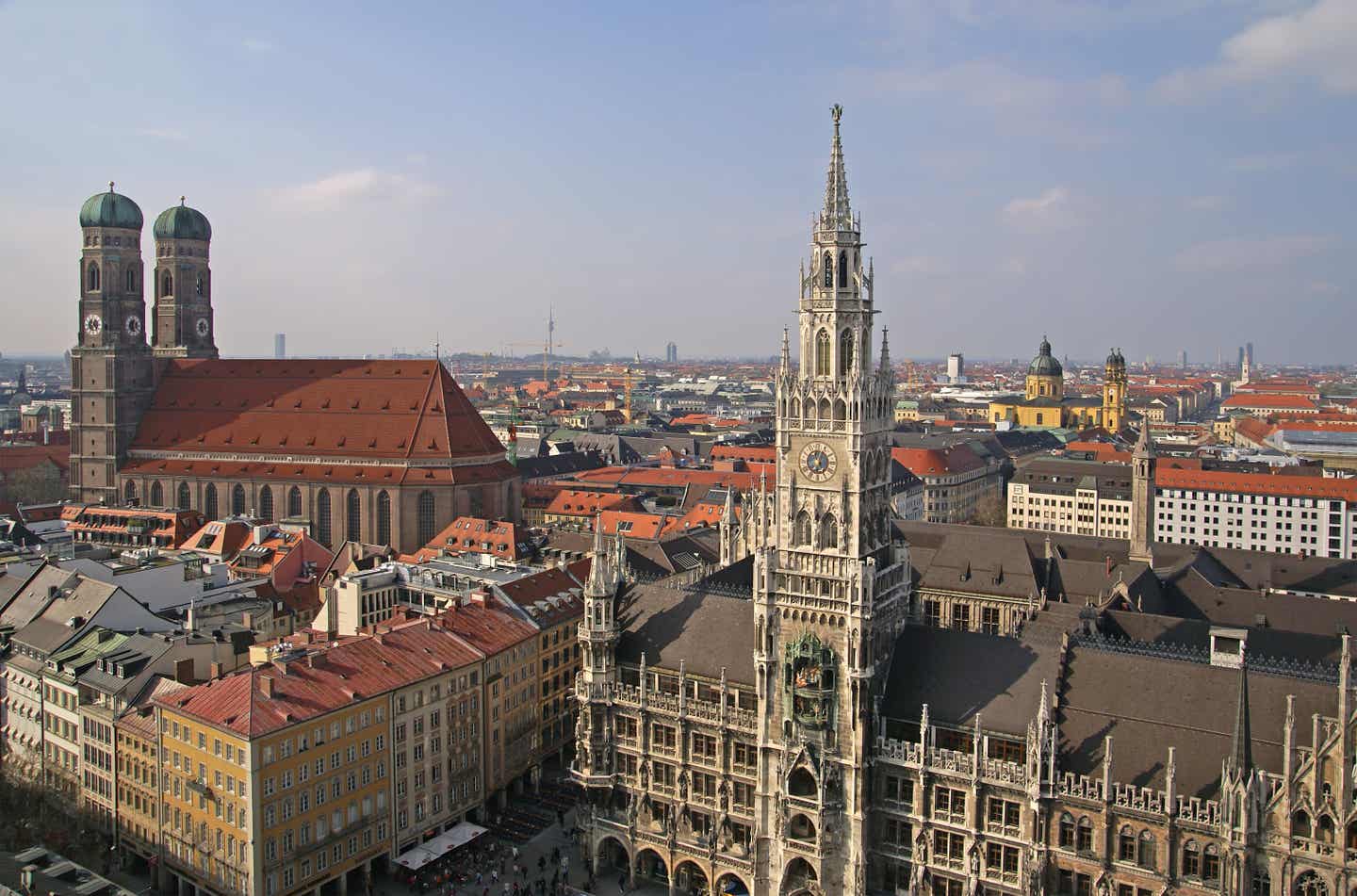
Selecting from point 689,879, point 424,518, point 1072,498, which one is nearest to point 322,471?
point 424,518

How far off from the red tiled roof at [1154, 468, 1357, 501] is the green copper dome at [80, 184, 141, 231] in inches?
5461

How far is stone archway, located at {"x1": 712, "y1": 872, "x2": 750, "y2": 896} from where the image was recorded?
64375mm

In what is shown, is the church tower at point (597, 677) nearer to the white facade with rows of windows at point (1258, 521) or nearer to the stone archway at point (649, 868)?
the stone archway at point (649, 868)

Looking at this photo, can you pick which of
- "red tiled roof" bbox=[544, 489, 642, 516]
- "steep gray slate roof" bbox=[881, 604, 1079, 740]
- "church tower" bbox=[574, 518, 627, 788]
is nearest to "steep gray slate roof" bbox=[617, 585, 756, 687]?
"church tower" bbox=[574, 518, 627, 788]

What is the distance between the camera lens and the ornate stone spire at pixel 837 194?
198 ft

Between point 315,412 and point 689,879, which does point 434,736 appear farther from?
point 315,412

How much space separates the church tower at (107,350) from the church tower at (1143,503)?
12380 cm

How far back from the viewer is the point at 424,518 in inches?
5369

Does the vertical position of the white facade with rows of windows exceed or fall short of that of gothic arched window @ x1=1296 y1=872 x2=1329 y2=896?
it exceeds it

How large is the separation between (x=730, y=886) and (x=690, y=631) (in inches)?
571

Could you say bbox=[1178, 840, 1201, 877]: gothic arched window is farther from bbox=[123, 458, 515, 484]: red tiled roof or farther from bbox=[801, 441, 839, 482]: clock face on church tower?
bbox=[123, 458, 515, 484]: red tiled roof

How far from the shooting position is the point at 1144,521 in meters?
98.6

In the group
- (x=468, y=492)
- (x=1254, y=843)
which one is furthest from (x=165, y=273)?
(x=1254, y=843)

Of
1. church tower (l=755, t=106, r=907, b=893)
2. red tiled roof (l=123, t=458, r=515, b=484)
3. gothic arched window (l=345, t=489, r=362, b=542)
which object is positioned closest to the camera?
church tower (l=755, t=106, r=907, b=893)
